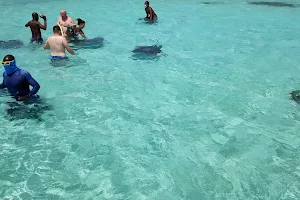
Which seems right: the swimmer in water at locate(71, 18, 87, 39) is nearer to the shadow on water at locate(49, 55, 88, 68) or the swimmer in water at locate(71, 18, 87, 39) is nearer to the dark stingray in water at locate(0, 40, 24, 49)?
the shadow on water at locate(49, 55, 88, 68)

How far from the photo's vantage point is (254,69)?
930 centimetres

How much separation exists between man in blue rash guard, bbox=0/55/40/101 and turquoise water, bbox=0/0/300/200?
0.58 meters

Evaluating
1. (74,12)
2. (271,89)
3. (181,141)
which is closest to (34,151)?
(181,141)

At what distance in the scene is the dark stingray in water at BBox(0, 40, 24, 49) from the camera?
11.0m

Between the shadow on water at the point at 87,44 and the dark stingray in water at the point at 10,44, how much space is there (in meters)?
1.98

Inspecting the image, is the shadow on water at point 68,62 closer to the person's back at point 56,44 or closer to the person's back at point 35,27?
the person's back at point 56,44

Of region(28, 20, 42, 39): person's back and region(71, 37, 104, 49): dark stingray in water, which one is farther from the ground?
region(28, 20, 42, 39): person's back

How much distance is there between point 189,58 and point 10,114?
597 cm

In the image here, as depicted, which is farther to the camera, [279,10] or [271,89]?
[279,10]

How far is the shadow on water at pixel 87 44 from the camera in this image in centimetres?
1099

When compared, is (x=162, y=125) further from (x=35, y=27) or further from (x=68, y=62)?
(x=35, y=27)

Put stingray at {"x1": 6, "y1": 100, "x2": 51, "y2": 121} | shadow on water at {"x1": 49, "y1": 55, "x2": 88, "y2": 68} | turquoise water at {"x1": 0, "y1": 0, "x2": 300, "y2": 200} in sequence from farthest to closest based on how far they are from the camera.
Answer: shadow on water at {"x1": 49, "y1": 55, "x2": 88, "y2": 68}, stingray at {"x1": 6, "y1": 100, "x2": 51, "y2": 121}, turquoise water at {"x1": 0, "y1": 0, "x2": 300, "y2": 200}

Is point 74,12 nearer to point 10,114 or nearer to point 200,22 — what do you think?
point 200,22

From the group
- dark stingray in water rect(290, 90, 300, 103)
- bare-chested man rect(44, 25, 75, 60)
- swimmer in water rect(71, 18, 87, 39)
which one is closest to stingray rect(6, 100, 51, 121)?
bare-chested man rect(44, 25, 75, 60)
